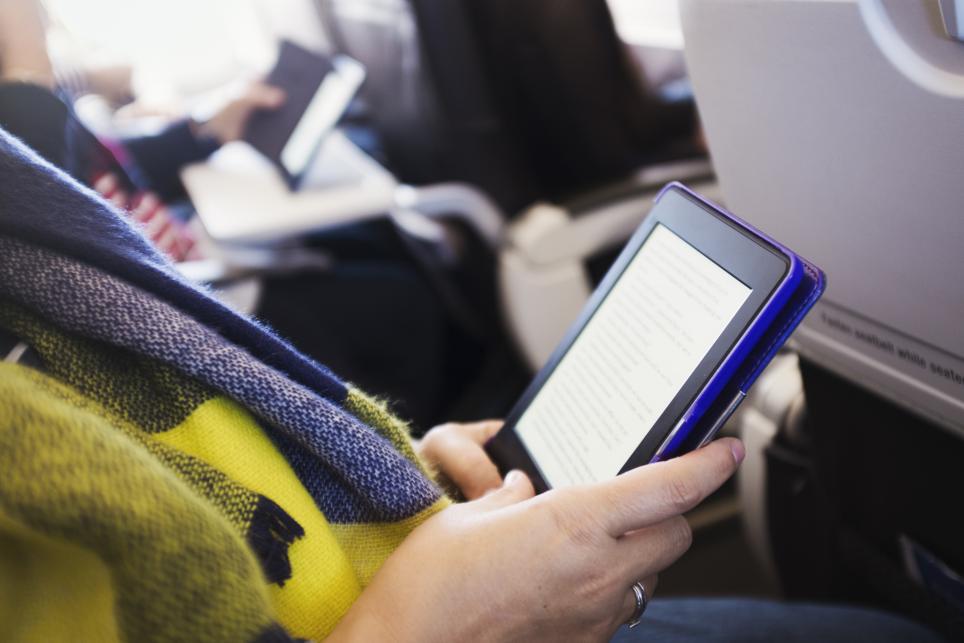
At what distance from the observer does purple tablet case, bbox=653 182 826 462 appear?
381mm

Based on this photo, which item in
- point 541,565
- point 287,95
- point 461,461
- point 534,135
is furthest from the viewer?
point 287,95

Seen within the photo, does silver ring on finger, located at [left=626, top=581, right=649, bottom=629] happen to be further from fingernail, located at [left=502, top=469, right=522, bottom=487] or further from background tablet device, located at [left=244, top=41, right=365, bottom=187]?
background tablet device, located at [left=244, top=41, right=365, bottom=187]

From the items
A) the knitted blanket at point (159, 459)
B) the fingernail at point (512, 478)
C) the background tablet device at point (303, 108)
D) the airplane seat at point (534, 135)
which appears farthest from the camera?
the background tablet device at point (303, 108)

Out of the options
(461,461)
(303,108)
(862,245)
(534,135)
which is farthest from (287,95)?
(862,245)

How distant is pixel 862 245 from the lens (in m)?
0.45

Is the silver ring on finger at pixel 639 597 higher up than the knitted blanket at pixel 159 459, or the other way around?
the knitted blanket at pixel 159 459

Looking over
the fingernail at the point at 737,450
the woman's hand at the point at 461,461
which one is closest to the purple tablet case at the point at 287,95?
the woman's hand at the point at 461,461

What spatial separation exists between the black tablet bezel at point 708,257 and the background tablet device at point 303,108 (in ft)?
2.72

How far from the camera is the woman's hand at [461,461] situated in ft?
1.83

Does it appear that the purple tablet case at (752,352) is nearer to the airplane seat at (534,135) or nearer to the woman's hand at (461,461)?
the woman's hand at (461,461)

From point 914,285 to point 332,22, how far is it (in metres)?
1.49

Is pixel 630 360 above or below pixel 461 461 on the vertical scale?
above

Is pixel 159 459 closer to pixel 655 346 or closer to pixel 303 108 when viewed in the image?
pixel 655 346

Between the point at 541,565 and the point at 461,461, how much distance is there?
0.18 meters
